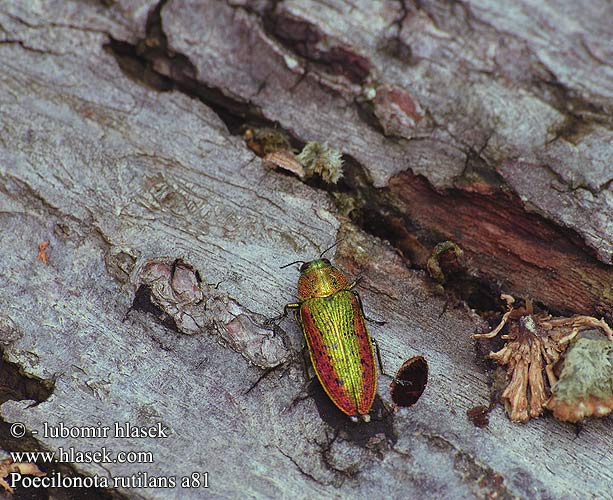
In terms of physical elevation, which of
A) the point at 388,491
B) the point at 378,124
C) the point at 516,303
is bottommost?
the point at 388,491

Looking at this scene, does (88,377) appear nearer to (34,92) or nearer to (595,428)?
(34,92)

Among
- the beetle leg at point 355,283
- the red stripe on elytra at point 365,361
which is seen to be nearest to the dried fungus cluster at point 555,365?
the red stripe on elytra at point 365,361

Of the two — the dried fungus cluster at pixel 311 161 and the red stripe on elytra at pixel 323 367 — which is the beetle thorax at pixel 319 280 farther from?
the dried fungus cluster at pixel 311 161

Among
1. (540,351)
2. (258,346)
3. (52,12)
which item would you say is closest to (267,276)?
(258,346)

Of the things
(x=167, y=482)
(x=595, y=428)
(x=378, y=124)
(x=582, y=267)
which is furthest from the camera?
(x=378, y=124)

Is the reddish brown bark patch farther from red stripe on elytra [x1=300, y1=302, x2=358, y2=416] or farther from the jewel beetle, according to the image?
red stripe on elytra [x1=300, y1=302, x2=358, y2=416]

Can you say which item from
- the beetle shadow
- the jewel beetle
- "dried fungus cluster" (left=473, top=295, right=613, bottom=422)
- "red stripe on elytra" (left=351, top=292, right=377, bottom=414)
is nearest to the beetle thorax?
the jewel beetle
